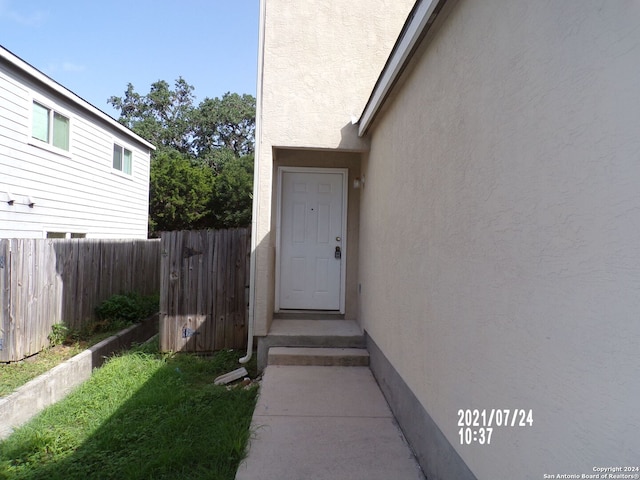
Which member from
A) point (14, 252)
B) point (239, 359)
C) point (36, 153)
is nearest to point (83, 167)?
point (36, 153)

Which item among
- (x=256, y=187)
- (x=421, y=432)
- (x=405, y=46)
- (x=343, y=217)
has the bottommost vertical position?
(x=421, y=432)

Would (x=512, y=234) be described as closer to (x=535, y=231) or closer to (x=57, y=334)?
(x=535, y=231)

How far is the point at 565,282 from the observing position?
1372 millimetres

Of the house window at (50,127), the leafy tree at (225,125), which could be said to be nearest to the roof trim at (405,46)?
the house window at (50,127)

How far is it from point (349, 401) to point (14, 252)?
186 inches

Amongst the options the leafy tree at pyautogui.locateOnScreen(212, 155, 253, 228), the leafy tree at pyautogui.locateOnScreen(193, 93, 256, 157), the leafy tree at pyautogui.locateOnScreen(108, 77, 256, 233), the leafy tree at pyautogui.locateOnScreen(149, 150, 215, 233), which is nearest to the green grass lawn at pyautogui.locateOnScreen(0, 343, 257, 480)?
the leafy tree at pyautogui.locateOnScreen(149, 150, 215, 233)

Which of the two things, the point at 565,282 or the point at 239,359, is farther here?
the point at 239,359

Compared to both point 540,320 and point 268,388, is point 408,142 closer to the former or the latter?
point 540,320

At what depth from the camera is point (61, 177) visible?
8.89 meters

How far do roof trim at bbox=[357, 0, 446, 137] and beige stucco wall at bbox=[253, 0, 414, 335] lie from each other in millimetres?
867

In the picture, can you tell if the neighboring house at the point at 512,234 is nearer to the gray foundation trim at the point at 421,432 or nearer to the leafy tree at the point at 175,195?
the gray foundation trim at the point at 421,432

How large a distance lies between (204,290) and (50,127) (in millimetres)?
5623

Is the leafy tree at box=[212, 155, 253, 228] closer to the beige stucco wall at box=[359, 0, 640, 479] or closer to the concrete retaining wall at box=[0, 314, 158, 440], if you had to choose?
the concrete retaining wall at box=[0, 314, 158, 440]

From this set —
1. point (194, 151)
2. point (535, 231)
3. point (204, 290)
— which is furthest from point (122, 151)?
point (194, 151)
